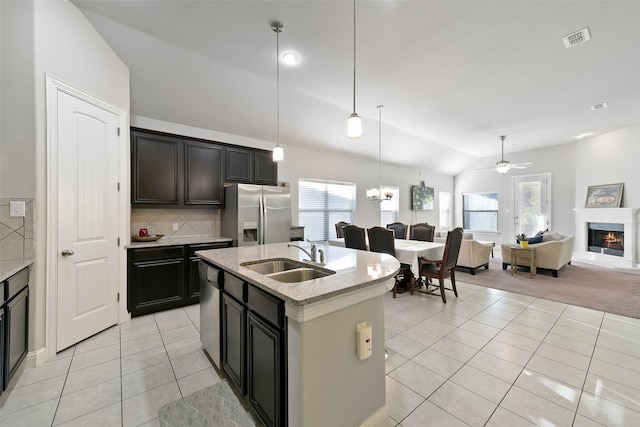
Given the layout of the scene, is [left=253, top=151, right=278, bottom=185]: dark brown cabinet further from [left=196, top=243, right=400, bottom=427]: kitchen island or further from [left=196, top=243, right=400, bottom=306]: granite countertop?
[left=196, top=243, right=400, bottom=427]: kitchen island

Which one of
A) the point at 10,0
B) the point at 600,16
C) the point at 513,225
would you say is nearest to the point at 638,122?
the point at 513,225

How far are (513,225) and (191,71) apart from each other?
30.0ft

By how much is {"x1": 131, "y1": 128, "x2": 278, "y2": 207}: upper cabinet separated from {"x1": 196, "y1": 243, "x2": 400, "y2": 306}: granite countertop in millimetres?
1735

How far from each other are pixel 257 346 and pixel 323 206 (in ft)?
14.8

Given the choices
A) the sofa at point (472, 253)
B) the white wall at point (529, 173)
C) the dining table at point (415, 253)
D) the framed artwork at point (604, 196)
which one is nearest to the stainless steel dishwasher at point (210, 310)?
the dining table at point (415, 253)

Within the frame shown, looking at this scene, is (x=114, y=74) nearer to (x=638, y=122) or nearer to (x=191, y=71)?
(x=191, y=71)

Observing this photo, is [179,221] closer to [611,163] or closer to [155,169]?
[155,169]

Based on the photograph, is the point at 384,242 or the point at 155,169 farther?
the point at 384,242

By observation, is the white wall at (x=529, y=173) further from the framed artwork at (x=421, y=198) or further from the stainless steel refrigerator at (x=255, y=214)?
the stainless steel refrigerator at (x=255, y=214)

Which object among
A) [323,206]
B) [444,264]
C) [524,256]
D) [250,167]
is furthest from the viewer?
[323,206]

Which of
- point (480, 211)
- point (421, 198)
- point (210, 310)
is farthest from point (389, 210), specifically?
point (210, 310)

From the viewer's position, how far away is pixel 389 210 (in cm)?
747

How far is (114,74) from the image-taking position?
2859 mm

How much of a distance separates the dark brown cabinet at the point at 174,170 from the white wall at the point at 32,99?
111 centimetres
